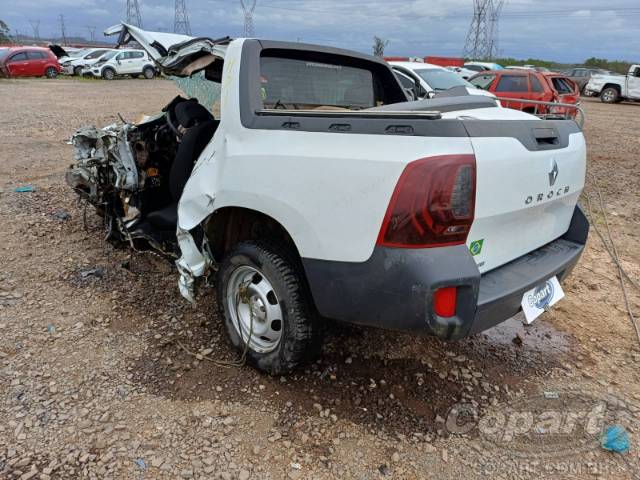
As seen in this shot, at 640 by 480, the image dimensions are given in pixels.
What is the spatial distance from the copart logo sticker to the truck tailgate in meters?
0.20

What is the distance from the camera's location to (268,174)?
2434mm

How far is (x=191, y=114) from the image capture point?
3.93 m

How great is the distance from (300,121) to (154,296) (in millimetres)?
2100

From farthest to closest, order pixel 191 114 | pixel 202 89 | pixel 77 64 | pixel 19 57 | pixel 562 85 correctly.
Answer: pixel 77 64 → pixel 19 57 → pixel 562 85 → pixel 202 89 → pixel 191 114

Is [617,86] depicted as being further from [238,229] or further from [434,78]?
[238,229]

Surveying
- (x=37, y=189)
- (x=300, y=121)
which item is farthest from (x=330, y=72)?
(x=37, y=189)

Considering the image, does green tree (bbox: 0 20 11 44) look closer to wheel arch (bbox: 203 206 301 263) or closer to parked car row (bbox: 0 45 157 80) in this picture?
parked car row (bbox: 0 45 157 80)

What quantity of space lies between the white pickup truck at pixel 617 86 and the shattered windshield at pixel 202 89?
24658 mm

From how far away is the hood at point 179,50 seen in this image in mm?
3193

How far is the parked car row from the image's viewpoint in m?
26.6

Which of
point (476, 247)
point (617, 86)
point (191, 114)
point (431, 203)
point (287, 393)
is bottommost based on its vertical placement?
point (287, 393)

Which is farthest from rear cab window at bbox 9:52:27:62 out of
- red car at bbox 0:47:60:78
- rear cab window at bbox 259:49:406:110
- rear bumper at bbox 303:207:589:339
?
rear bumper at bbox 303:207:589:339

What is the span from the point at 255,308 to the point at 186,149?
1559 millimetres

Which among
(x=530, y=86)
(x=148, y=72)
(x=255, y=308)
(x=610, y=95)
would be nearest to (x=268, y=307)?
(x=255, y=308)
